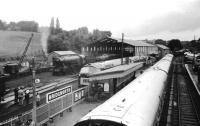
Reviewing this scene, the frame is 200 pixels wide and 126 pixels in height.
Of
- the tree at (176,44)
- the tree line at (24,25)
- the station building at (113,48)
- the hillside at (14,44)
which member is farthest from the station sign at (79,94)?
the tree at (176,44)

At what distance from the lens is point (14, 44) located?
56.8m

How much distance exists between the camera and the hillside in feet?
171

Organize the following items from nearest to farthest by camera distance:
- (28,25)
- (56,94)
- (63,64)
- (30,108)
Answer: (56,94) < (30,108) < (63,64) < (28,25)

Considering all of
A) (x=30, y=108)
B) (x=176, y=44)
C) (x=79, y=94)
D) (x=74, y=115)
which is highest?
(x=176, y=44)

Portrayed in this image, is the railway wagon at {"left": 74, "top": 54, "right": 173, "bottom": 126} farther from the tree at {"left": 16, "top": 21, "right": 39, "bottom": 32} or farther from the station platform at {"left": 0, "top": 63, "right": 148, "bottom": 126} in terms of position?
the tree at {"left": 16, "top": 21, "right": 39, "bottom": 32}

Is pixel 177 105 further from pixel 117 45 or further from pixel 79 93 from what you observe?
pixel 117 45

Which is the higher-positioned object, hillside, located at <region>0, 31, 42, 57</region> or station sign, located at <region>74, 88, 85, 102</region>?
hillside, located at <region>0, 31, 42, 57</region>

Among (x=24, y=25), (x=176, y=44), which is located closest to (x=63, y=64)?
(x=24, y=25)

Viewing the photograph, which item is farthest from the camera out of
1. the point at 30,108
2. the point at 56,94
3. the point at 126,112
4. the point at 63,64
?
the point at 63,64

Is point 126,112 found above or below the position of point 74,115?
above

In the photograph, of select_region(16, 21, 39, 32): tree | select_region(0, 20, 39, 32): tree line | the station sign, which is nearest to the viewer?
the station sign

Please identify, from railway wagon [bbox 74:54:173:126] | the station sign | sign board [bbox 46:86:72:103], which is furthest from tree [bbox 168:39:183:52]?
railway wagon [bbox 74:54:173:126]

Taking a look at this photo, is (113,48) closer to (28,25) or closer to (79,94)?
(79,94)

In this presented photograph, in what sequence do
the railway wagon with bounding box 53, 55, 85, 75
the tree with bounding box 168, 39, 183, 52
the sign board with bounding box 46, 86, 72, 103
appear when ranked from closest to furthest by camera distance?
the sign board with bounding box 46, 86, 72, 103
the railway wagon with bounding box 53, 55, 85, 75
the tree with bounding box 168, 39, 183, 52
